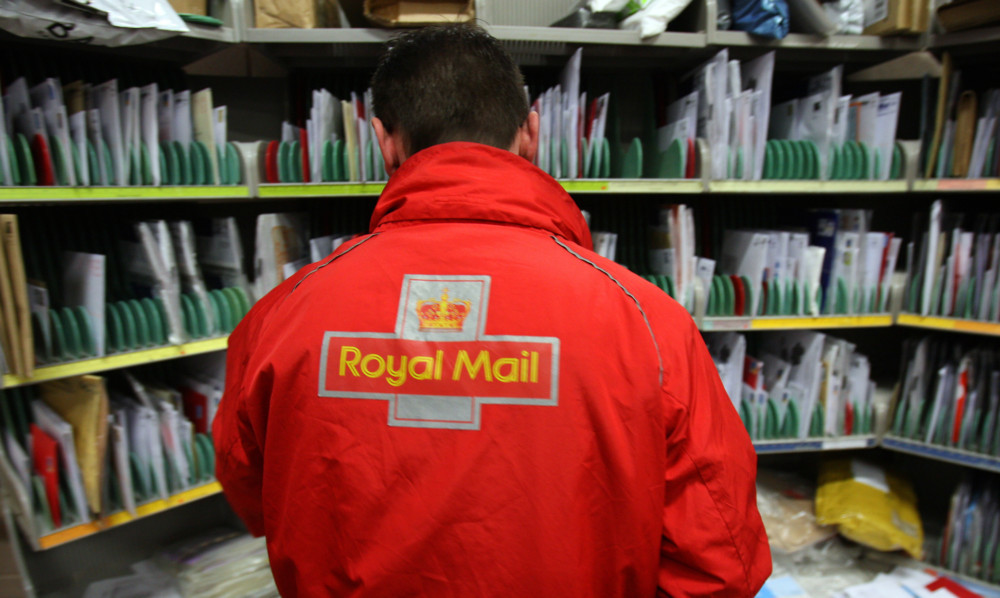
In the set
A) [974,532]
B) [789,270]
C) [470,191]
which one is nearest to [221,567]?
[470,191]

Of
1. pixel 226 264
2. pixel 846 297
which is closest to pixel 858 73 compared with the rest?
pixel 846 297

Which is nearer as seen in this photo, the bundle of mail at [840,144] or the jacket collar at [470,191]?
the jacket collar at [470,191]

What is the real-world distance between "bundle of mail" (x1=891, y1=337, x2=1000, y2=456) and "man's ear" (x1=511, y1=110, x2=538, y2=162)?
188 cm

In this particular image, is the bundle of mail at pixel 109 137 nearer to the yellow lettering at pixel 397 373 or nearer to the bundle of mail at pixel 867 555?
the yellow lettering at pixel 397 373

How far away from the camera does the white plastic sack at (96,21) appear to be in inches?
49.1

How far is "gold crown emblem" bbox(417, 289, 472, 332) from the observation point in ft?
2.47

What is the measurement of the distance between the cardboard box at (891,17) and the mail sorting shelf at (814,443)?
144 centimetres

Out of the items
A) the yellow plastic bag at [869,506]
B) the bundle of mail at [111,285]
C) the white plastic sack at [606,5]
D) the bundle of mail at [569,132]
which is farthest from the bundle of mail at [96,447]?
the yellow plastic bag at [869,506]

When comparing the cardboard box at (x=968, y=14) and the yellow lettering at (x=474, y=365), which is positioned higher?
the cardboard box at (x=968, y=14)

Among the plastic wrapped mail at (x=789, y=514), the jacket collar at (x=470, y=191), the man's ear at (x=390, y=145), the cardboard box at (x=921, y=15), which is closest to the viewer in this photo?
the jacket collar at (x=470, y=191)

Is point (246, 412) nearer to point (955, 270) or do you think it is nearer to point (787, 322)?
point (787, 322)

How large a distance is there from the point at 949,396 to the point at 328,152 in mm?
2328

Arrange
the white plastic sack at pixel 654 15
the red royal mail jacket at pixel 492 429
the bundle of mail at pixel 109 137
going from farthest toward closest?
the white plastic sack at pixel 654 15 < the bundle of mail at pixel 109 137 < the red royal mail jacket at pixel 492 429

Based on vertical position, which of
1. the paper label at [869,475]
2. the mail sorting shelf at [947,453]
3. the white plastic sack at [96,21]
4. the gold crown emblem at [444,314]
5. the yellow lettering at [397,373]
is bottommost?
the paper label at [869,475]
